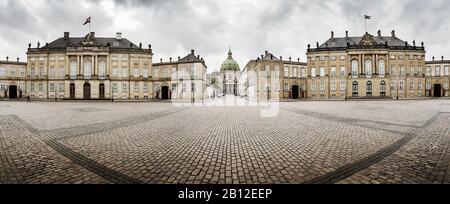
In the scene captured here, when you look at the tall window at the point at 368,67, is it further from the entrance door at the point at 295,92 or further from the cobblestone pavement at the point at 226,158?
the cobblestone pavement at the point at 226,158

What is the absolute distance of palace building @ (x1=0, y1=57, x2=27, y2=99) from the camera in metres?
49.3

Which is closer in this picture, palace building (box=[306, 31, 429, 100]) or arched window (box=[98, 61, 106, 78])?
arched window (box=[98, 61, 106, 78])

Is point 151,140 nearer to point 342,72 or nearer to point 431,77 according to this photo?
point 342,72

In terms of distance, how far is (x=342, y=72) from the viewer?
167ft

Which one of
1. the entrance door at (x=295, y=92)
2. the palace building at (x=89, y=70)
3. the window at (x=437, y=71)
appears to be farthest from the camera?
the window at (x=437, y=71)

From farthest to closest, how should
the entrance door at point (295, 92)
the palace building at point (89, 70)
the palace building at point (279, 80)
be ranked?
the entrance door at point (295, 92) → the palace building at point (279, 80) → the palace building at point (89, 70)

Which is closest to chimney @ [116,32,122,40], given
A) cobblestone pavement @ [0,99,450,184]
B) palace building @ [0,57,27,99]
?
palace building @ [0,57,27,99]

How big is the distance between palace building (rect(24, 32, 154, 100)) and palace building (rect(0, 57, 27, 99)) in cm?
335

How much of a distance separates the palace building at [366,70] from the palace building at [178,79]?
93.2 feet

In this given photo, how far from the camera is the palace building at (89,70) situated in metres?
45.9

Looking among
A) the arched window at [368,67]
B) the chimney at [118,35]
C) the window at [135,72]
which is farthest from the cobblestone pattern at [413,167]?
the chimney at [118,35]

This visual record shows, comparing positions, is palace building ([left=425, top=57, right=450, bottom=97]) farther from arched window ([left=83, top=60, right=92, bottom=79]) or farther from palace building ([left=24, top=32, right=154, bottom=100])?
arched window ([left=83, top=60, right=92, bottom=79])
